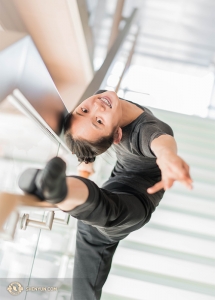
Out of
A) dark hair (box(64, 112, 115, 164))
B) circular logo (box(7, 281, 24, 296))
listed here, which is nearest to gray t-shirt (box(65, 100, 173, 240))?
dark hair (box(64, 112, 115, 164))

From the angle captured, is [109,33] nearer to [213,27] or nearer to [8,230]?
[213,27]

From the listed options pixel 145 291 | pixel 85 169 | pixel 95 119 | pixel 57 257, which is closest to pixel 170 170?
pixel 95 119

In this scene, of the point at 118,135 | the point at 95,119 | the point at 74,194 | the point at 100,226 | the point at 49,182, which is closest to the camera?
the point at 49,182

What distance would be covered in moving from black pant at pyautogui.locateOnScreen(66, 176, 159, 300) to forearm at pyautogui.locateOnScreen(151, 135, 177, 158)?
23 cm

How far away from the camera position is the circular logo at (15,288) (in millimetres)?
1466

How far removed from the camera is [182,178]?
949mm

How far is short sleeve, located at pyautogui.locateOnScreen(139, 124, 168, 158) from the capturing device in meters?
1.44

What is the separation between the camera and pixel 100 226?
1403mm

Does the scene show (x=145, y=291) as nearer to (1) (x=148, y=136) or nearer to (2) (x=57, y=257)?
(2) (x=57, y=257)

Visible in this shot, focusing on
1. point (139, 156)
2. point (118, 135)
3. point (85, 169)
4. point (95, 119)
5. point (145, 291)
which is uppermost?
point (95, 119)

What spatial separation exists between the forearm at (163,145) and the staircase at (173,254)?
137 cm

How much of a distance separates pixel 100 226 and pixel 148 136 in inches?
14.9

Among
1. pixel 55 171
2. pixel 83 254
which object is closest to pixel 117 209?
pixel 55 171

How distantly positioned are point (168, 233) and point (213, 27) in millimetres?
3210
